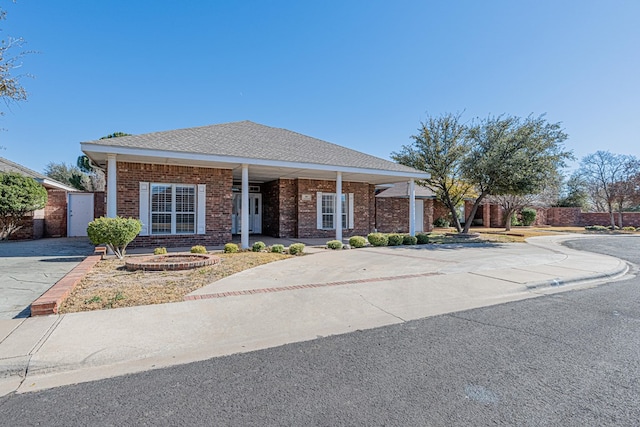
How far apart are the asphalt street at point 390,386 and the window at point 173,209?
9.87 metres

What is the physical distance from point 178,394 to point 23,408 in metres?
1.15

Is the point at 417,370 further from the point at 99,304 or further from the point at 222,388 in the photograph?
the point at 99,304

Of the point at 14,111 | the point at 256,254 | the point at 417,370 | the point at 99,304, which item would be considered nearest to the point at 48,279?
the point at 99,304

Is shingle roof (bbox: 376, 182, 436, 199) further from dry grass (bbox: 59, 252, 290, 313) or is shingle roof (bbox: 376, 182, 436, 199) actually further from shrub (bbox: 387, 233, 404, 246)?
dry grass (bbox: 59, 252, 290, 313)

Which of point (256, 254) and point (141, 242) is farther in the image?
point (141, 242)

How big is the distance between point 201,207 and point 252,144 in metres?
3.23

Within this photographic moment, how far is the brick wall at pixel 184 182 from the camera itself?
456 inches

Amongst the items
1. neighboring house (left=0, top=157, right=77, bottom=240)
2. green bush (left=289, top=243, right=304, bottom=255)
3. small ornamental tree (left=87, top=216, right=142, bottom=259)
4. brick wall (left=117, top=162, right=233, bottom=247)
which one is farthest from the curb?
neighboring house (left=0, top=157, right=77, bottom=240)

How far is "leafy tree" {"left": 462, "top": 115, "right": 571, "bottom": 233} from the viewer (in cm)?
1547

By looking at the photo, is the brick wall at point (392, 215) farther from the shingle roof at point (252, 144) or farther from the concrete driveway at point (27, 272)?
the concrete driveway at point (27, 272)

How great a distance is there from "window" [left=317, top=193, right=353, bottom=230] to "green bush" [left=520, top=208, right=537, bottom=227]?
22.1m

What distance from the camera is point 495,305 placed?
5578mm

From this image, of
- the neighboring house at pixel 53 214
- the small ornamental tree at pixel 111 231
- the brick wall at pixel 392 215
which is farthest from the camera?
the brick wall at pixel 392 215

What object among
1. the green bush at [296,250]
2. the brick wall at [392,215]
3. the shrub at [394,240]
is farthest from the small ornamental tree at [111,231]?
the brick wall at [392,215]
